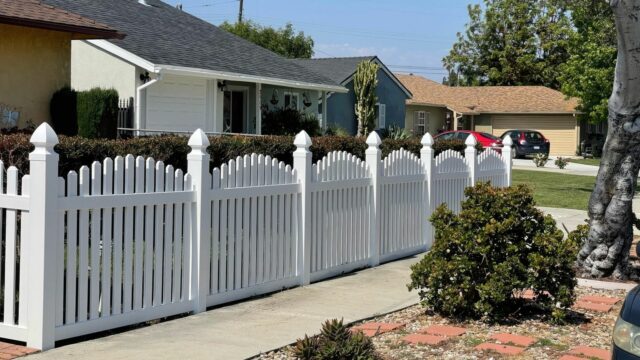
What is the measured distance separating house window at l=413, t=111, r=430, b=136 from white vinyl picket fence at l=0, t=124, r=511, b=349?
3691cm

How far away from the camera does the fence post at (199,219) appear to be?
22.5 feet

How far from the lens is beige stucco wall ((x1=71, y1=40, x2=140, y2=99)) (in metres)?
18.4

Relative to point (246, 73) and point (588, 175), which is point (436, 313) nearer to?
point (246, 73)

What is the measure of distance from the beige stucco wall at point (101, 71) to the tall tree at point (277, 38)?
3717cm

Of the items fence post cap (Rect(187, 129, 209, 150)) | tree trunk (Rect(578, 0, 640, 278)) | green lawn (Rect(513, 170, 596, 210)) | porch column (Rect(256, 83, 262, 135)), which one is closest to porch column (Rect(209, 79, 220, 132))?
porch column (Rect(256, 83, 262, 135))

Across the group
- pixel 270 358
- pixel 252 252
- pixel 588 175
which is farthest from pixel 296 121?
pixel 270 358

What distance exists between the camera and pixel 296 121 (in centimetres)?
2403

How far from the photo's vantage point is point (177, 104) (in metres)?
19.5

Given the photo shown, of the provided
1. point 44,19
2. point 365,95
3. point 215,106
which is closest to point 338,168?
point 44,19

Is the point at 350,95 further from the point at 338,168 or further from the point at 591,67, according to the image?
the point at 338,168

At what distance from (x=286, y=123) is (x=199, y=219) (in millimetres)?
17298

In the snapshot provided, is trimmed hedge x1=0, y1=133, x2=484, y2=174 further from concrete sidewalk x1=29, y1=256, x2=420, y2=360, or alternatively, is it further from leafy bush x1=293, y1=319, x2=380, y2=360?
leafy bush x1=293, y1=319, x2=380, y2=360

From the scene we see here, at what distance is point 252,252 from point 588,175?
2552 cm

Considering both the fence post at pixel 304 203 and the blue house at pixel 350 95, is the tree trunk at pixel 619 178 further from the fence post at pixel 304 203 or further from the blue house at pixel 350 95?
the blue house at pixel 350 95
